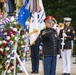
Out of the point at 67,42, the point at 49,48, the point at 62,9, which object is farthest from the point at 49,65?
the point at 62,9

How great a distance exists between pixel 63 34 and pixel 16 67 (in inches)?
144

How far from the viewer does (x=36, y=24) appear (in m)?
14.8

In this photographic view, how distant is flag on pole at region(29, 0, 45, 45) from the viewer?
14.6m

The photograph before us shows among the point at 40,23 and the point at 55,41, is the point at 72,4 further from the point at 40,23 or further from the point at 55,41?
the point at 55,41

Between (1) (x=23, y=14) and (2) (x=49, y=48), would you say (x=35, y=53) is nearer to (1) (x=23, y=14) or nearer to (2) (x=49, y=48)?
(1) (x=23, y=14)

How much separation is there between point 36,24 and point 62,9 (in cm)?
1958

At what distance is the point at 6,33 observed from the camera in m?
10.1

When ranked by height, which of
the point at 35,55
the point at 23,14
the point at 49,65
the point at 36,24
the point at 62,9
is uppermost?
the point at 62,9

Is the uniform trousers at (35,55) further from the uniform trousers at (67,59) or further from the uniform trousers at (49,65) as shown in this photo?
the uniform trousers at (49,65)

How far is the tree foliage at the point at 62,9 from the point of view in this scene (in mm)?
33844

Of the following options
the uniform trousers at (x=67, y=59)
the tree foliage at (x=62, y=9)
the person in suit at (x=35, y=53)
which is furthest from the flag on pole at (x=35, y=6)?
the tree foliage at (x=62, y=9)

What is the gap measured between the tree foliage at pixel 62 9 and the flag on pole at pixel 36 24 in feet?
60.9

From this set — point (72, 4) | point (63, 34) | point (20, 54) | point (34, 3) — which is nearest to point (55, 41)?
point (20, 54)

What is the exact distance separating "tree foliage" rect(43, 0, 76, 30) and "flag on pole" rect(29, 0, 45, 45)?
60.9ft
